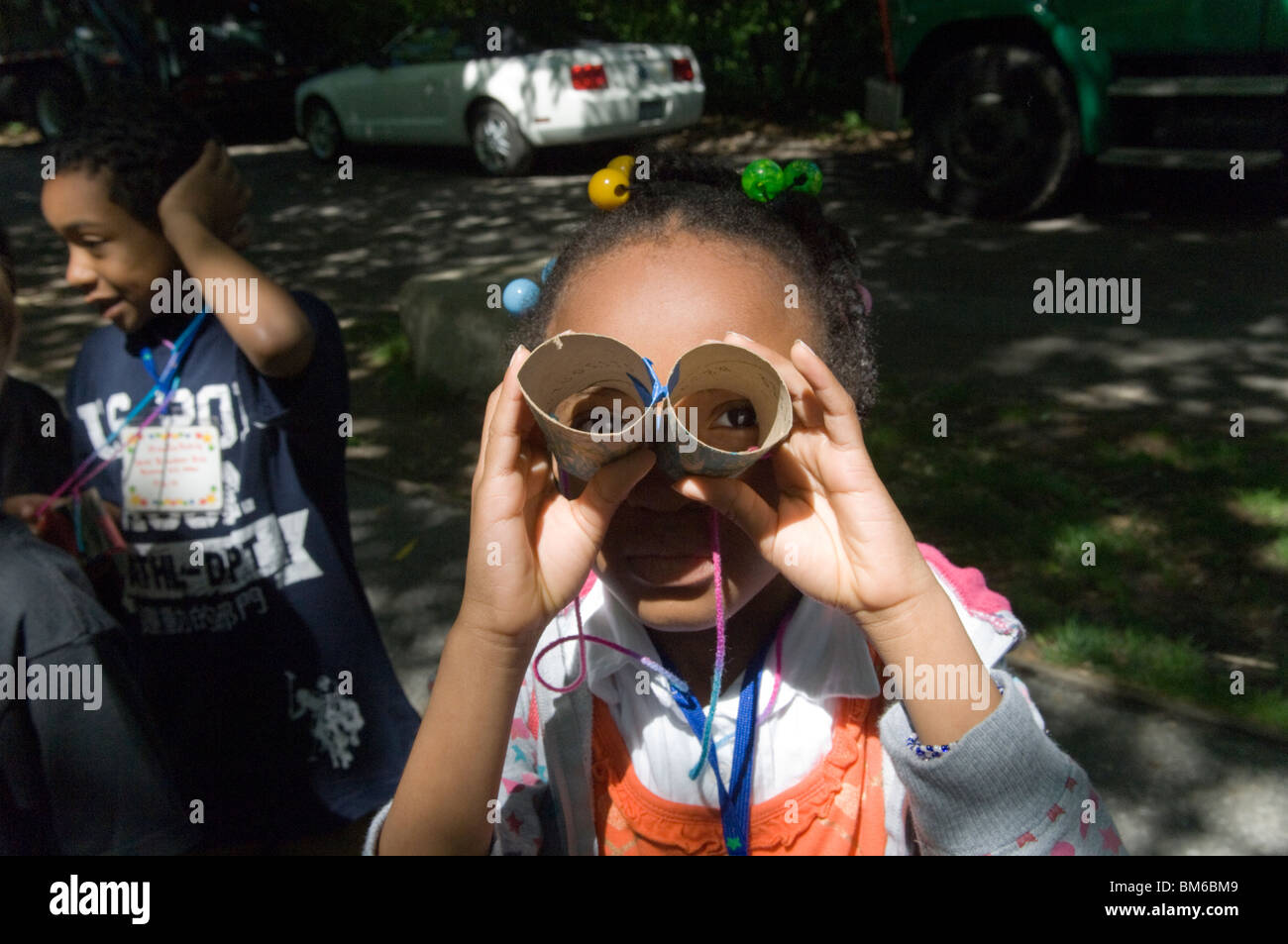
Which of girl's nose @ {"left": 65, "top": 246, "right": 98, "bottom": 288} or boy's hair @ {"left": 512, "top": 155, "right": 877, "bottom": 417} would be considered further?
girl's nose @ {"left": 65, "top": 246, "right": 98, "bottom": 288}

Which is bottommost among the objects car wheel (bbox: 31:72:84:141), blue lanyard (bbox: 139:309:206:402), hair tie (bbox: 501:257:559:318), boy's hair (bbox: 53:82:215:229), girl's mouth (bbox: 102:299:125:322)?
blue lanyard (bbox: 139:309:206:402)

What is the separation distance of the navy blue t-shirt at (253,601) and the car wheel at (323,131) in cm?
1139

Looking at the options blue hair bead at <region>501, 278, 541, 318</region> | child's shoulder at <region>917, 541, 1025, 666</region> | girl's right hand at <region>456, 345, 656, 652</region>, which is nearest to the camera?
girl's right hand at <region>456, 345, 656, 652</region>

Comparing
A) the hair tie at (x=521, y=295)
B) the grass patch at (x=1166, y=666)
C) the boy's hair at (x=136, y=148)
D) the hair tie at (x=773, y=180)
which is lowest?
the grass patch at (x=1166, y=666)

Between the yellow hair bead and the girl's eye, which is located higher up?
the yellow hair bead

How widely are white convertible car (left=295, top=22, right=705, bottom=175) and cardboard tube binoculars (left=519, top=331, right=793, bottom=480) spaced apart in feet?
31.5

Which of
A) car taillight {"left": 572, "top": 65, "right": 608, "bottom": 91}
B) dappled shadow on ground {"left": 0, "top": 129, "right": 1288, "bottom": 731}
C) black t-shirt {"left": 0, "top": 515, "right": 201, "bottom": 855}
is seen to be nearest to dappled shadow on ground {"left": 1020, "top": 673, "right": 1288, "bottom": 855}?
dappled shadow on ground {"left": 0, "top": 129, "right": 1288, "bottom": 731}

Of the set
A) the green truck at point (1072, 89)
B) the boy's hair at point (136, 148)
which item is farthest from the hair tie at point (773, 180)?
the green truck at point (1072, 89)

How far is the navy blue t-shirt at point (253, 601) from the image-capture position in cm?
236

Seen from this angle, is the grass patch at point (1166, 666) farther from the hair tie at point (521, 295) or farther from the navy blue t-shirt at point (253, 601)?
the hair tie at point (521, 295)

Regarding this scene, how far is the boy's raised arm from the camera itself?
2.28 m

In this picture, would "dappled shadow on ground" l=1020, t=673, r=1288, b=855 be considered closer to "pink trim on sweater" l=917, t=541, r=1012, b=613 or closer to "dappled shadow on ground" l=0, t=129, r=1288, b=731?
"dappled shadow on ground" l=0, t=129, r=1288, b=731

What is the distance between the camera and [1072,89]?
23.2ft
